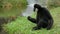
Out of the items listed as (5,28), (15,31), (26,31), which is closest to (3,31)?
(5,28)

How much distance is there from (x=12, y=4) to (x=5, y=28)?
14.2 metres

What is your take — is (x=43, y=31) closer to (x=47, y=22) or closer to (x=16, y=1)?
(x=47, y=22)

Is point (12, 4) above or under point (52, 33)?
under

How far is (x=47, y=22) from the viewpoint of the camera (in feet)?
30.6

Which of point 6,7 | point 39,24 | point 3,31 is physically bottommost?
point 6,7

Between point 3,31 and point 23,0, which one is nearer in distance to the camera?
point 3,31

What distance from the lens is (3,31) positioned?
1102cm

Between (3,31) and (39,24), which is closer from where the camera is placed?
(39,24)

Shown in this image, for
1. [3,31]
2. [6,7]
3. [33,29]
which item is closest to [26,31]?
[33,29]

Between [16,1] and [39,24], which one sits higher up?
[39,24]

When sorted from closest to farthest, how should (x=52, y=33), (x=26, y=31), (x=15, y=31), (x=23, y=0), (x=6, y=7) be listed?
1. (x=52, y=33)
2. (x=26, y=31)
3. (x=15, y=31)
4. (x=6, y=7)
5. (x=23, y=0)

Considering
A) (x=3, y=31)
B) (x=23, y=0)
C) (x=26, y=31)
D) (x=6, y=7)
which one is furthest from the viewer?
(x=23, y=0)

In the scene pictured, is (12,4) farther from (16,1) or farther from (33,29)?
(33,29)

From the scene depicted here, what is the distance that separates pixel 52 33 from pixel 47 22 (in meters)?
0.64
